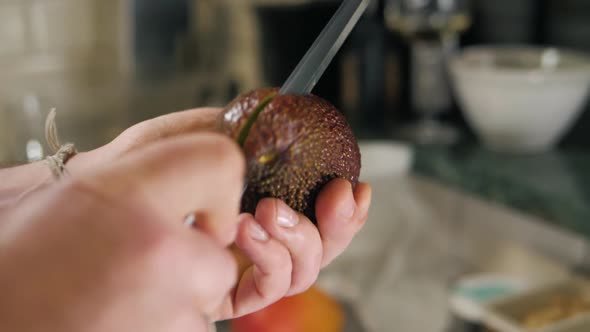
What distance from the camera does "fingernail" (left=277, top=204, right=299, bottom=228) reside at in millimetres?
251

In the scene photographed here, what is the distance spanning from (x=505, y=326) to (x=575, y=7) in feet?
2.41

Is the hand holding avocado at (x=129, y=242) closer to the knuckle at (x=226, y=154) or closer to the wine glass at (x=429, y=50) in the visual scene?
the knuckle at (x=226, y=154)

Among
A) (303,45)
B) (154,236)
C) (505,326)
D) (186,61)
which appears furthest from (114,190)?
(186,61)

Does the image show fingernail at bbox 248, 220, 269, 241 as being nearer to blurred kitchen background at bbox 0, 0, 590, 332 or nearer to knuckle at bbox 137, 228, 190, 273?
knuckle at bbox 137, 228, 190, 273

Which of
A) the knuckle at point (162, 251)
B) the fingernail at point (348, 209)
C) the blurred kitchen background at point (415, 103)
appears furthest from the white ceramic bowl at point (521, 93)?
the knuckle at point (162, 251)

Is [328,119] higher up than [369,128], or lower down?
higher up

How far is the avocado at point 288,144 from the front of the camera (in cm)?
23

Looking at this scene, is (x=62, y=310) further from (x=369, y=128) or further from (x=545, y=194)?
(x=369, y=128)

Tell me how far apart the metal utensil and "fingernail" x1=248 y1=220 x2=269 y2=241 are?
5 cm

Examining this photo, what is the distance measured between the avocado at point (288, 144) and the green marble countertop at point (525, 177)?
2.60 ft

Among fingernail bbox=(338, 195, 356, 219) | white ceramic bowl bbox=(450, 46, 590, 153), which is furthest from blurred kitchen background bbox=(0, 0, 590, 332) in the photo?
fingernail bbox=(338, 195, 356, 219)

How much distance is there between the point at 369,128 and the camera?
4.82 feet

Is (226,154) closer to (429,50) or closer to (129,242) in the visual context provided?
(129,242)

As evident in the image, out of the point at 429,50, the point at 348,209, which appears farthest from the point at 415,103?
the point at 348,209
